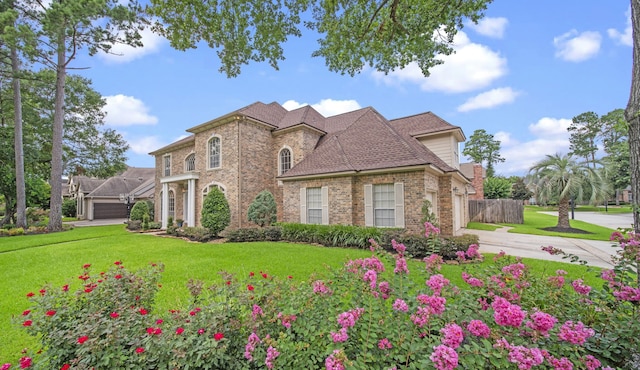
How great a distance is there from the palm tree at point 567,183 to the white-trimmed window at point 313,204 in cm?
1359

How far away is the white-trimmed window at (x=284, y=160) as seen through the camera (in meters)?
14.2

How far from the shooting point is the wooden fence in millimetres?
17906

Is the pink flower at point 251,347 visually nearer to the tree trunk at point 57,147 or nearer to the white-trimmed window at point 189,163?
the white-trimmed window at point 189,163

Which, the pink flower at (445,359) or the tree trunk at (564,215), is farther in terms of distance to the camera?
the tree trunk at (564,215)

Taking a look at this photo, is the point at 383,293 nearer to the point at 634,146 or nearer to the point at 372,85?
the point at 634,146

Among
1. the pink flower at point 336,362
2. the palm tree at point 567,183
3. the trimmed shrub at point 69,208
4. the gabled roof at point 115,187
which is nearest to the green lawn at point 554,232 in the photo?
the palm tree at point 567,183

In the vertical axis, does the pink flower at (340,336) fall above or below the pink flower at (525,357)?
below

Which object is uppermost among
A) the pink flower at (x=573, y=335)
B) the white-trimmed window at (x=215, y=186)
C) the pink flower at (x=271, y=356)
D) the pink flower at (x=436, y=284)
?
the white-trimmed window at (x=215, y=186)

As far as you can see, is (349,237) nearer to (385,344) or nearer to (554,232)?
(385,344)

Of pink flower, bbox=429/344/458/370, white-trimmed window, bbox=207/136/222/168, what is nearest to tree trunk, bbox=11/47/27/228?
white-trimmed window, bbox=207/136/222/168

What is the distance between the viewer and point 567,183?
13.6 m

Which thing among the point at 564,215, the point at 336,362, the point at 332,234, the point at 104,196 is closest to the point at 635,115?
the point at 336,362

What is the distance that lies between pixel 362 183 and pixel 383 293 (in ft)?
27.3

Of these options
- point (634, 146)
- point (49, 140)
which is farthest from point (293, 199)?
point (49, 140)
